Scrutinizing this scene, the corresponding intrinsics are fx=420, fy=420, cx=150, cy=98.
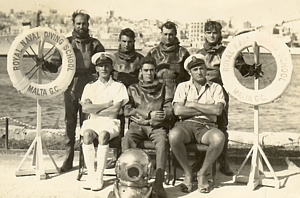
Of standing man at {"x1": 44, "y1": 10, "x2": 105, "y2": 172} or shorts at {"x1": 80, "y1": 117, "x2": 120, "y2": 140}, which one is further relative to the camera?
standing man at {"x1": 44, "y1": 10, "x2": 105, "y2": 172}

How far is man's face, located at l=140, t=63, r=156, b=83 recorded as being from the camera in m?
4.35

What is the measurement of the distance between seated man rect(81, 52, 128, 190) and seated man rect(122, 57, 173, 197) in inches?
5.1

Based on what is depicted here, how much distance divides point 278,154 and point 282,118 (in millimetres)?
936

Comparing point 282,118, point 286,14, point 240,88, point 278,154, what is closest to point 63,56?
point 240,88

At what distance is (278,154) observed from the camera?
5.84 metres

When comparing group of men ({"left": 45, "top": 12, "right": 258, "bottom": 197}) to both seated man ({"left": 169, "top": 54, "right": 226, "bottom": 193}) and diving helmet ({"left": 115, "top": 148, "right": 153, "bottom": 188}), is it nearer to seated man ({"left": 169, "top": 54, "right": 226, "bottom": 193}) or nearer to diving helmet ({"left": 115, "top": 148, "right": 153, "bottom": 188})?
seated man ({"left": 169, "top": 54, "right": 226, "bottom": 193})

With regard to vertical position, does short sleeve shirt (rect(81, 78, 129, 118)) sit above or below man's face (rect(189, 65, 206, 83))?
below

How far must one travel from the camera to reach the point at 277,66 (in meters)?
4.34

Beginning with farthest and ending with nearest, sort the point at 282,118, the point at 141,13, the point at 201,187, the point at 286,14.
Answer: the point at 282,118
the point at 141,13
the point at 286,14
the point at 201,187

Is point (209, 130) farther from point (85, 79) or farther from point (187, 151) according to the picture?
point (85, 79)

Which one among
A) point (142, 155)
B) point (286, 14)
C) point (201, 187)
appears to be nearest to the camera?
point (142, 155)

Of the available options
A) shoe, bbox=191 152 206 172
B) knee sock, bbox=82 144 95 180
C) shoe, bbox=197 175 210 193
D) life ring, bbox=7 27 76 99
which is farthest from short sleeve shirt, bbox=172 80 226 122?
life ring, bbox=7 27 76 99

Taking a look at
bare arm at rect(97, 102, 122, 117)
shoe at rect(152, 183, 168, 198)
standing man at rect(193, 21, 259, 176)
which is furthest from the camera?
standing man at rect(193, 21, 259, 176)

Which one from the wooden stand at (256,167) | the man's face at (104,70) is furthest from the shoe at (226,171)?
the man's face at (104,70)
